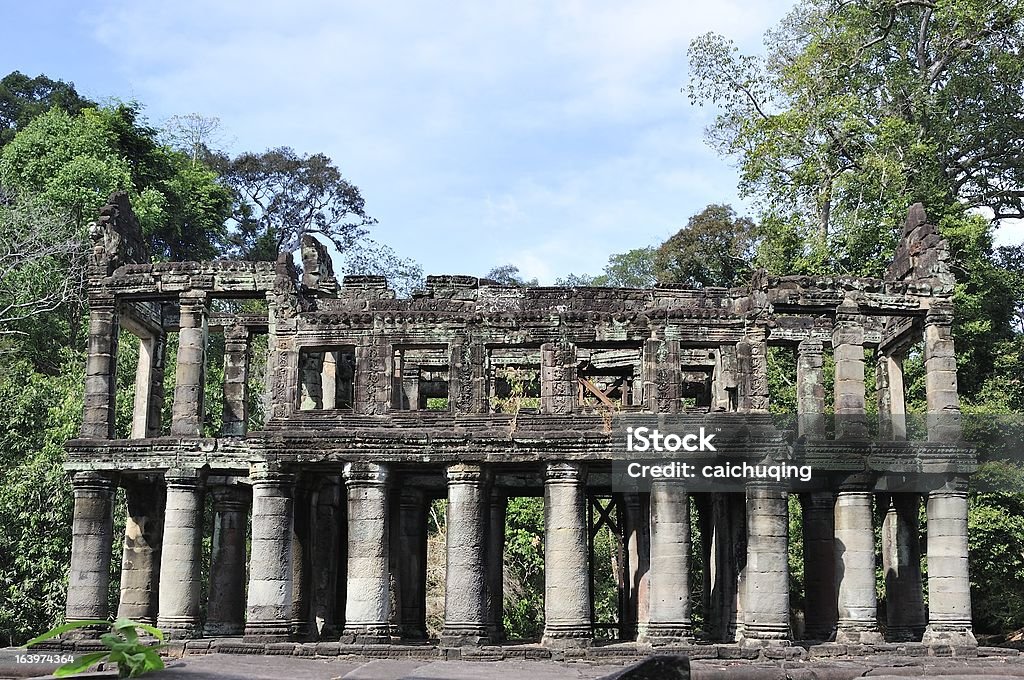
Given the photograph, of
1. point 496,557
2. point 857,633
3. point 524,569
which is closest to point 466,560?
point 496,557

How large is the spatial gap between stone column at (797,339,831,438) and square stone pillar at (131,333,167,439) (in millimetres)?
14182

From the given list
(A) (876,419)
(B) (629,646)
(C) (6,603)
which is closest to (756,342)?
(B) (629,646)

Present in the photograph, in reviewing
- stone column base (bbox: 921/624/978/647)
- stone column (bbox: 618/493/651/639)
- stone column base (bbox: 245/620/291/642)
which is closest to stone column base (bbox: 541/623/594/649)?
stone column (bbox: 618/493/651/639)

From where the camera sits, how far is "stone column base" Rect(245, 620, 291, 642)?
20.3 m

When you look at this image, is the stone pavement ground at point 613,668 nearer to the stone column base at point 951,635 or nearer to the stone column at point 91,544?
the stone column base at point 951,635

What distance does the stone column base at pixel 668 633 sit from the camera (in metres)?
19.9

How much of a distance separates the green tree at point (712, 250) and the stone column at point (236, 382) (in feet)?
77.5

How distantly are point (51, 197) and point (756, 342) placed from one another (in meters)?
24.7

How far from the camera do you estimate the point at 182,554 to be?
72.1 ft

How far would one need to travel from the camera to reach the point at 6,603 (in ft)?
89.4

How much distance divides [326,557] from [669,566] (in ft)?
26.1

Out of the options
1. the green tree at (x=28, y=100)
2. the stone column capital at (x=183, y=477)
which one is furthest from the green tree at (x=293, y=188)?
the stone column capital at (x=183, y=477)

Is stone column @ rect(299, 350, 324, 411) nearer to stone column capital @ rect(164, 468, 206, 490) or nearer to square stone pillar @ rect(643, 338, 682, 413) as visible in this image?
stone column capital @ rect(164, 468, 206, 490)

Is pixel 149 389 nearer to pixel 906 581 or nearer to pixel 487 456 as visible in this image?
pixel 487 456
